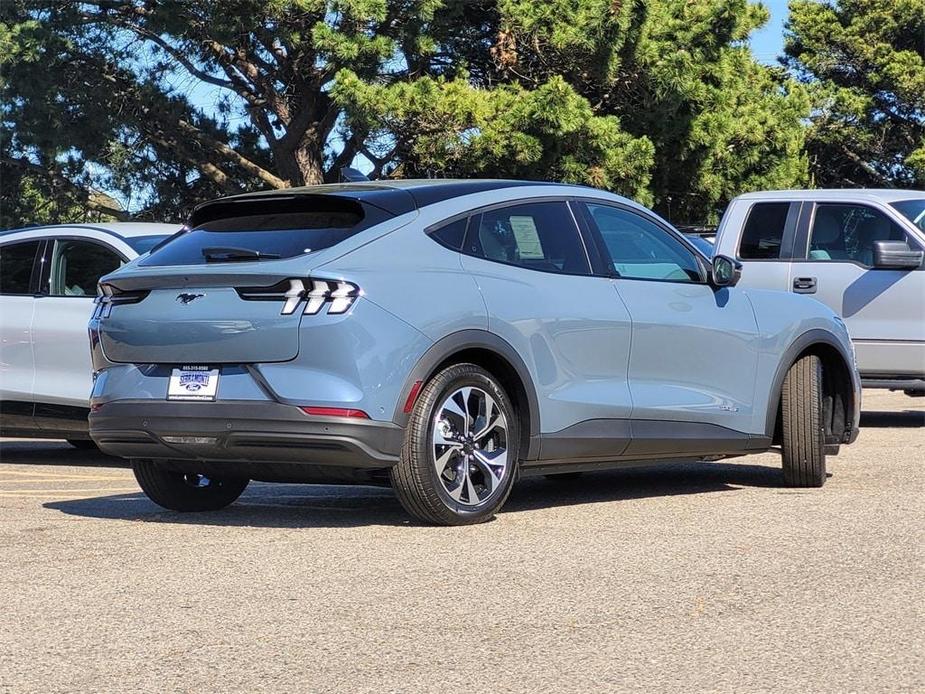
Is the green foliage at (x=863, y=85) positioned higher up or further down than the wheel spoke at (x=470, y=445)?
higher up

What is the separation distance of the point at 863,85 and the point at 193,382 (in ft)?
137

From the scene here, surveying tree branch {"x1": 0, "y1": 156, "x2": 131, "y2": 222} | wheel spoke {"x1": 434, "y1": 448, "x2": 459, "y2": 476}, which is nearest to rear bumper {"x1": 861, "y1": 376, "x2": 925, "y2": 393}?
wheel spoke {"x1": 434, "y1": 448, "x2": 459, "y2": 476}

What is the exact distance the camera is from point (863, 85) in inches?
1799

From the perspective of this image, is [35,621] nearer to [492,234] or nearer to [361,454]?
[361,454]

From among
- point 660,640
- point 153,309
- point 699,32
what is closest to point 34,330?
point 153,309

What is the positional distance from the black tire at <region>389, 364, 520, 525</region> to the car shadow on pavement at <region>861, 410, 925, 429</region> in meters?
7.31

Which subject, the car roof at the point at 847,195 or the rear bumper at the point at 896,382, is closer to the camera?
the rear bumper at the point at 896,382

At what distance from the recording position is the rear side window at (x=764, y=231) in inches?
531

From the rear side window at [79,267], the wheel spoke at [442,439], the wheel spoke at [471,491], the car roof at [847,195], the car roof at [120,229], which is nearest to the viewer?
the wheel spoke at [442,439]

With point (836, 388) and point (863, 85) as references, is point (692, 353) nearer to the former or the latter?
point (836, 388)

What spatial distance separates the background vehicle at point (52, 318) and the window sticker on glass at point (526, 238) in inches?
162

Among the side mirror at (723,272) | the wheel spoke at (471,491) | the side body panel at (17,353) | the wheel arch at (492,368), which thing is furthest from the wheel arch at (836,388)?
the side body panel at (17,353)

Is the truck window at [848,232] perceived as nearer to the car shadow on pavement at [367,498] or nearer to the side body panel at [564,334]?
the car shadow on pavement at [367,498]

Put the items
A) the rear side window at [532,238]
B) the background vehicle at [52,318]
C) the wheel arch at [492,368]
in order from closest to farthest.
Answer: the wheel arch at [492,368] → the rear side window at [532,238] → the background vehicle at [52,318]
